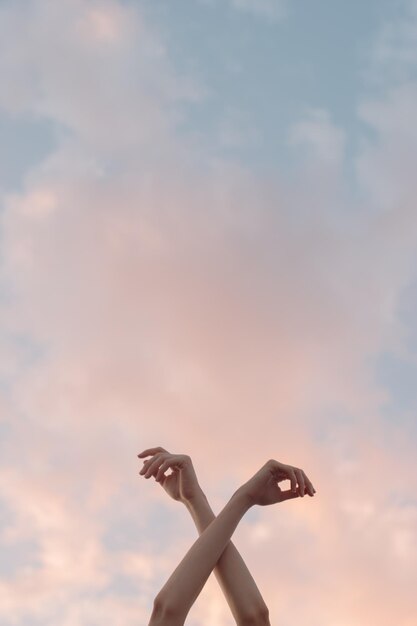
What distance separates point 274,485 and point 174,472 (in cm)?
93

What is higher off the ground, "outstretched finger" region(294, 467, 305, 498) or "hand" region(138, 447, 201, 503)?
"hand" region(138, 447, 201, 503)

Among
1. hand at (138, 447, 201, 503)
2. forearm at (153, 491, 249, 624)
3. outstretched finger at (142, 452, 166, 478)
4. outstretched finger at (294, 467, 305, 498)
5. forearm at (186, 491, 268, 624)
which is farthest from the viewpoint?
hand at (138, 447, 201, 503)

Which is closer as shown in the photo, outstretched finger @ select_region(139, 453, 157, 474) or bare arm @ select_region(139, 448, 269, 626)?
bare arm @ select_region(139, 448, 269, 626)

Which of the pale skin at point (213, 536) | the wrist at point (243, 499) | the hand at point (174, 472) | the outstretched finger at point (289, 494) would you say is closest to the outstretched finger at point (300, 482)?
the pale skin at point (213, 536)

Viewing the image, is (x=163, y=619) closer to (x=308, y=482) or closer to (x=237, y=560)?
(x=237, y=560)

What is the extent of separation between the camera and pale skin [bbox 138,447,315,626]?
773 centimetres

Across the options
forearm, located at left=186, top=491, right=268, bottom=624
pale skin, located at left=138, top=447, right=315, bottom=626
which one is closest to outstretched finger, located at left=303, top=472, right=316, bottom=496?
pale skin, located at left=138, top=447, right=315, bottom=626

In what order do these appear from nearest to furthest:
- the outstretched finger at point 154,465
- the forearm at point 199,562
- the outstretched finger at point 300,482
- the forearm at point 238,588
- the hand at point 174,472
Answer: the forearm at point 199,562 → the forearm at point 238,588 → the outstretched finger at point 300,482 → the outstretched finger at point 154,465 → the hand at point 174,472

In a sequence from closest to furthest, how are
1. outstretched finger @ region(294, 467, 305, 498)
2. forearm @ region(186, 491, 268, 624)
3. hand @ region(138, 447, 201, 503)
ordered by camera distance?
forearm @ region(186, 491, 268, 624)
outstretched finger @ region(294, 467, 305, 498)
hand @ region(138, 447, 201, 503)

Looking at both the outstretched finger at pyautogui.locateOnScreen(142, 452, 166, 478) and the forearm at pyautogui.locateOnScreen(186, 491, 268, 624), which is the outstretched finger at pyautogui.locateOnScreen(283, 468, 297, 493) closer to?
the forearm at pyautogui.locateOnScreen(186, 491, 268, 624)

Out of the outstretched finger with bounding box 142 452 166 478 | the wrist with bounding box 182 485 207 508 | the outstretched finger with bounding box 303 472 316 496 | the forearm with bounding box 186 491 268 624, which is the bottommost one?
the forearm with bounding box 186 491 268 624

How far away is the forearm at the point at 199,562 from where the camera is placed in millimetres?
7688

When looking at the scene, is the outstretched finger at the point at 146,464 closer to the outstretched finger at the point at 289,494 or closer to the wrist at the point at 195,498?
the wrist at the point at 195,498

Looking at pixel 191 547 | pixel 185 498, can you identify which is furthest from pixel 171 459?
pixel 191 547
